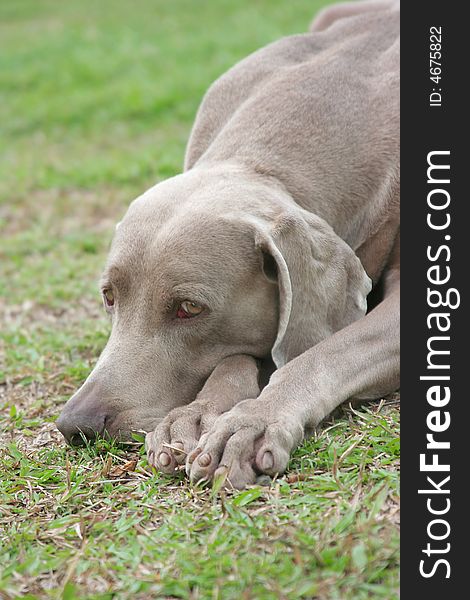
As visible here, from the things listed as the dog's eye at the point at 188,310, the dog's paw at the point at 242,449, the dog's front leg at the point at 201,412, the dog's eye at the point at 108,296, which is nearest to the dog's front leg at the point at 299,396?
the dog's paw at the point at 242,449

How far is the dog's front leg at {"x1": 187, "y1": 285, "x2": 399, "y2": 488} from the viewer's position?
298 centimetres

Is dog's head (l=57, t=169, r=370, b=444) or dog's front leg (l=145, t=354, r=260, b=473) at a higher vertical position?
dog's head (l=57, t=169, r=370, b=444)

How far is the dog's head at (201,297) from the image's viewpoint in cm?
338

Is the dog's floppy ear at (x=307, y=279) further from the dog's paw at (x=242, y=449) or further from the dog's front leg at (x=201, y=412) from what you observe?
the dog's paw at (x=242, y=449)

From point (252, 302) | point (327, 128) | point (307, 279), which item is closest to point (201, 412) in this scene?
point (252, 302)

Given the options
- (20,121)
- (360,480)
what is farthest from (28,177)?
(360,480)

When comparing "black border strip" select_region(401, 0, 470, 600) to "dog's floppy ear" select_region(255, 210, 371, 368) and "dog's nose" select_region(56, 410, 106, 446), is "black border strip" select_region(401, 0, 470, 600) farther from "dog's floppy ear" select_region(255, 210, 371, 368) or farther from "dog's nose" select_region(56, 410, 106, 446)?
"dog's nose" select_region(56, 410, 106, 446)

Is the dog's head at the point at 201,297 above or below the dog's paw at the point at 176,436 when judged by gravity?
above

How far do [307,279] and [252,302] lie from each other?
0.21 m

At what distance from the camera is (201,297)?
341 cm

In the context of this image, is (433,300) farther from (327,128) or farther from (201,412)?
(327,128)

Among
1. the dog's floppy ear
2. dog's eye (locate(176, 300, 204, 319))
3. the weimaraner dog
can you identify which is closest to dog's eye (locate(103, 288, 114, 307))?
the weimaraner dog

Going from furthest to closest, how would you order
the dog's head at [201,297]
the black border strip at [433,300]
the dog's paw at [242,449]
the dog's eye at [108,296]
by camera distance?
the dog's eye at [108,296], the dog's head at [201,297], the dog's paw at [242,449], the black border strip at [433,300]

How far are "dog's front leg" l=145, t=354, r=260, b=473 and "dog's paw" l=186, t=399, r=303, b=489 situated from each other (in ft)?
0.32
